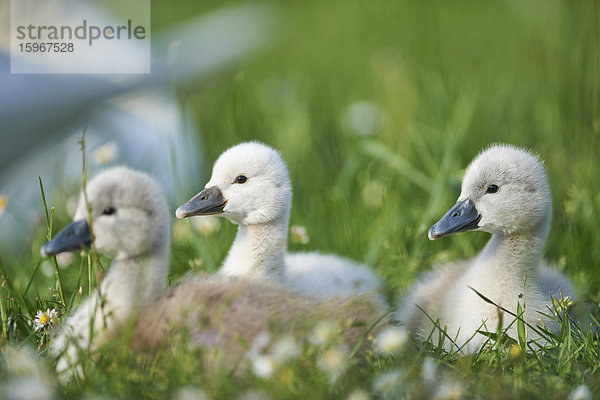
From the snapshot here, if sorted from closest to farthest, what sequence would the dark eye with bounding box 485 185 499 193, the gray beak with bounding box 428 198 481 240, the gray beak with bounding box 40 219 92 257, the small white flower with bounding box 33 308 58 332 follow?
the gray beak with bounding box 40 219 92 257 → the small white flower with bounding box 33 308 58 332 → the gray beak with bounding box 428 198 481 240 → the dark eye with bounding box 485 185 499 193

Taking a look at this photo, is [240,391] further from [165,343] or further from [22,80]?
[22,80]

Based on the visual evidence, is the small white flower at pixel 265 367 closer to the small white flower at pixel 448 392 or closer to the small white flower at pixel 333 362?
the small white flower at pixel 333 362

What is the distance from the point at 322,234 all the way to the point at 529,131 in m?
2.04

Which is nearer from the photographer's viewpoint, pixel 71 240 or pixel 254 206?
pixel 71 240

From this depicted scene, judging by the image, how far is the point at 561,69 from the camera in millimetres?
5129

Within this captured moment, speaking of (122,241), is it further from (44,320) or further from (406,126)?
(406,126)

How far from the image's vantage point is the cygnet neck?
299cm

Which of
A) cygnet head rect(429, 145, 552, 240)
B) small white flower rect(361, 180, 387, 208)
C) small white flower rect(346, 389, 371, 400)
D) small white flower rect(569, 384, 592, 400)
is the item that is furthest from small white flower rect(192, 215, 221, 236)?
small white flower rect(569, 384, 592, 400)

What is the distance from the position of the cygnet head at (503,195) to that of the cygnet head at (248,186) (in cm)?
64

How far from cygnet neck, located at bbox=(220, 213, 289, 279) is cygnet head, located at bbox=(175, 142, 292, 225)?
39 millimetres

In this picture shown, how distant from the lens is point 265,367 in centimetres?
219

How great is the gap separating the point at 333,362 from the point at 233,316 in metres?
0.35

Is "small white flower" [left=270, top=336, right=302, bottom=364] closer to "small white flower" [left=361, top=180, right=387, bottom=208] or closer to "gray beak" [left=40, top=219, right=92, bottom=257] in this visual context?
"gray beak" [left=40, top=219, right=92, bottom=257]

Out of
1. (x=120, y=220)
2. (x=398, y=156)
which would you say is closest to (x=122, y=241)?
(x=120, y=220)
